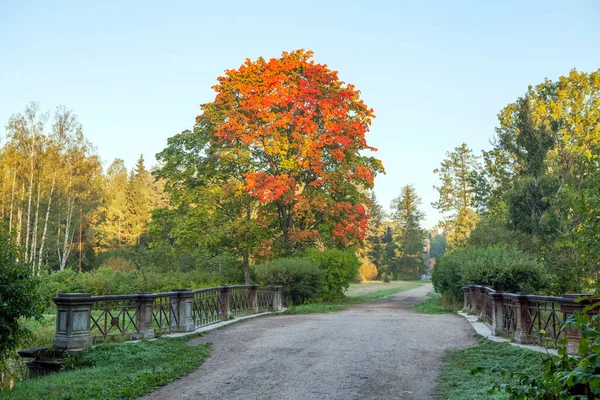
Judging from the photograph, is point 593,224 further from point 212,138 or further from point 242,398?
point 212,138

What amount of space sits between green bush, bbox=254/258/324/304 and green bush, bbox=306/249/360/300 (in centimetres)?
134

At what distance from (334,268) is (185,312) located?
1393cm

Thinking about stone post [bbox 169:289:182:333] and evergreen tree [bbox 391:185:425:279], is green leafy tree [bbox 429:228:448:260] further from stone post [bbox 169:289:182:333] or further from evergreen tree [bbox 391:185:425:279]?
stone post [bbox 169:289:182:333]

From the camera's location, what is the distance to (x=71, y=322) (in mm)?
10328

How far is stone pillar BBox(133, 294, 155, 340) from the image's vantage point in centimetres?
1207

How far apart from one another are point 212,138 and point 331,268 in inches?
405

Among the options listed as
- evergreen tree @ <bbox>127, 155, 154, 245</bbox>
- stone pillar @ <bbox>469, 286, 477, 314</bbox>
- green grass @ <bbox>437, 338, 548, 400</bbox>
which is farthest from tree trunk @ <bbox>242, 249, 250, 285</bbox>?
evergreen tree @ <bbox>127, 155, 154, 245</bbox>

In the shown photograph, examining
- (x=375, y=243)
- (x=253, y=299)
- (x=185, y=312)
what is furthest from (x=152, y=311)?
(x=375, y=243)

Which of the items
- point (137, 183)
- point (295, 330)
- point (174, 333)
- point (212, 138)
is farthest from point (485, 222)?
point (137, 183)

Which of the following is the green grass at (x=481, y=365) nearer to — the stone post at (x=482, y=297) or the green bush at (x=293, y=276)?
the stone post at (x=482, y=297)

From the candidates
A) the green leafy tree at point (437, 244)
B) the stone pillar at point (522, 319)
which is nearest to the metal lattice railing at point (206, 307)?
the stone pillar at point (522, 319)

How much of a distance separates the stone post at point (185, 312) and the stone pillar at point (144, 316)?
1.70m

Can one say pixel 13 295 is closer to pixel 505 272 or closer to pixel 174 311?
pixel 174 311

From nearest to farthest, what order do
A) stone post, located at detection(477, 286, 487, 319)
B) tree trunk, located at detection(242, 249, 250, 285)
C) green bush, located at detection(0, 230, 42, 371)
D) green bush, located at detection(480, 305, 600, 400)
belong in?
green bush, located at detection(480, 305, 600, 400)
green bush, located at detection(0, 230, 42, 371)
stone post, located at detection(477, 286, 487, 319)
tree trunk, located at detection(242, 249, 250, 285)
